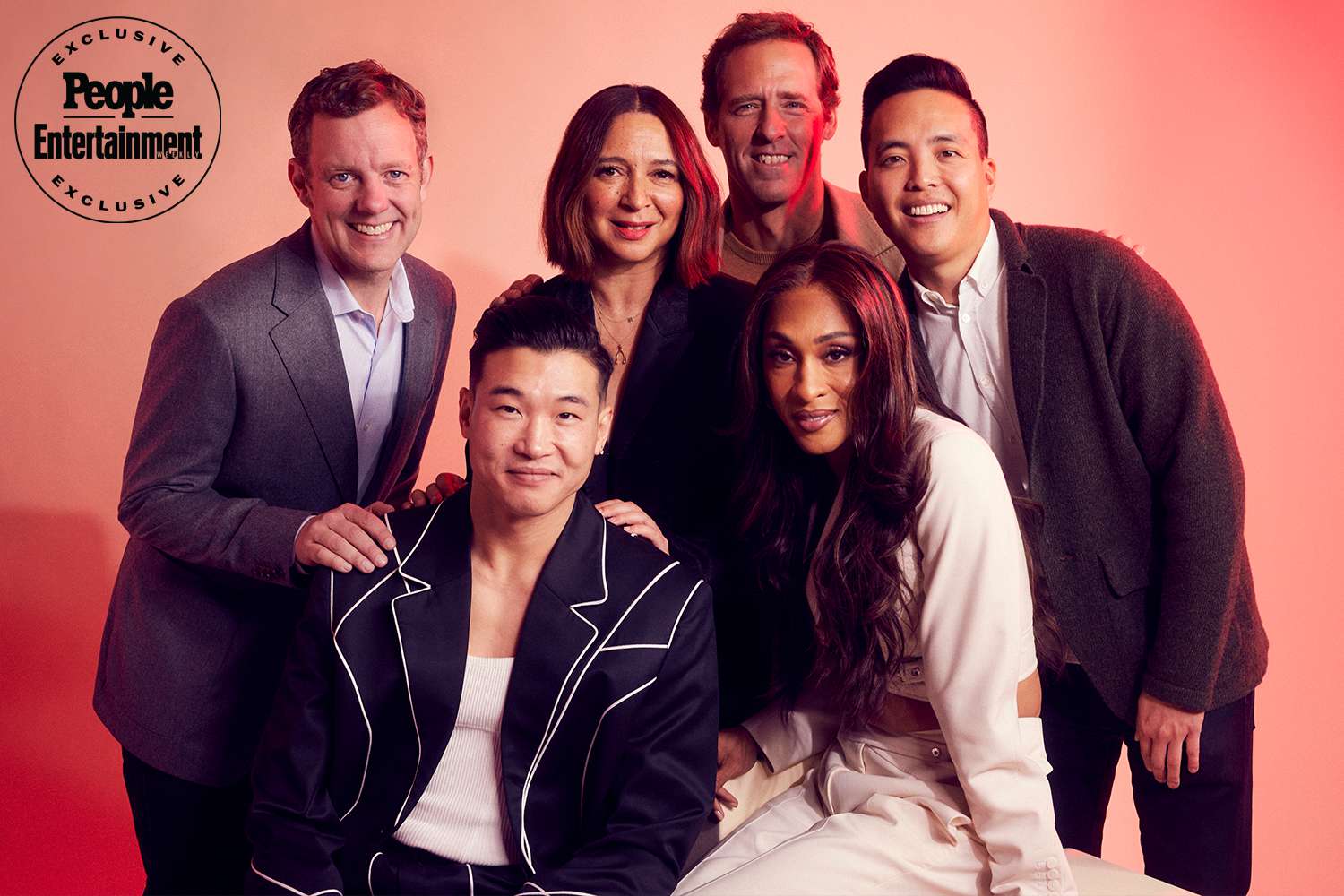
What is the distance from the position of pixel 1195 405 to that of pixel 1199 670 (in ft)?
1.71

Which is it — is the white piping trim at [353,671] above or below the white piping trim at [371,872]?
above

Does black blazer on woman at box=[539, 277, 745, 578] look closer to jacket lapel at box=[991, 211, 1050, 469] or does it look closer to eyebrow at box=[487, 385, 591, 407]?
eyebrow at box=[487, 385, 591, 407]

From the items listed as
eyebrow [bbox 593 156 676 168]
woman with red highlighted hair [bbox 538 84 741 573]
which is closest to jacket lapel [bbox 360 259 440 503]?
woman with red highlighted hair [bbox 538 84 741 573]

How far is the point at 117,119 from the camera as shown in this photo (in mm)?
4484

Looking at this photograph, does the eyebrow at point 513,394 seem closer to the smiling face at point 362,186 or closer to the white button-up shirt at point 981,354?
the smiling face at point 362,186

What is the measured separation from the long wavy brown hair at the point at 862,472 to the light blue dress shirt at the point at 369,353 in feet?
2.75

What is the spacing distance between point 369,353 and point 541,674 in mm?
953

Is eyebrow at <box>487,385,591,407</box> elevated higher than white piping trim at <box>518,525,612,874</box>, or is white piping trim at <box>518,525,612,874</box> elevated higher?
eyebrow at <box>487,385,591,407</box>

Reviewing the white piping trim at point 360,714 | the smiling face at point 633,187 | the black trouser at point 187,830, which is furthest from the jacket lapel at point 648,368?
the black trouser at point 187,830

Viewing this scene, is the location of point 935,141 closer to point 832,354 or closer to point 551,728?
point 832,354

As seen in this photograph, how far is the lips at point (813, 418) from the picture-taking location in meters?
2.39

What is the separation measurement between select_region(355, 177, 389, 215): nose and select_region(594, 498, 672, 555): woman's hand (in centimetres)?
79

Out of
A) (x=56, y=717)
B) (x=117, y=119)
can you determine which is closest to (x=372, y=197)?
(x=117, y=119)

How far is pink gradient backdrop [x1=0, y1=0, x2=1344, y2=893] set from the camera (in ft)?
14.4
